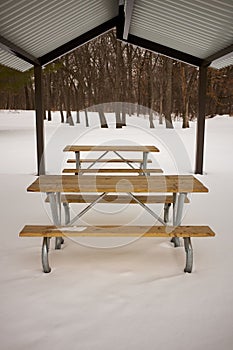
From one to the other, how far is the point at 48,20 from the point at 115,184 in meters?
3.53

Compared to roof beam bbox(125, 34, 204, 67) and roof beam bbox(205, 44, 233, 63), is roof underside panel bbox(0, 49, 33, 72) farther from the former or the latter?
roof beam bbox(205, 44, 233, 63)

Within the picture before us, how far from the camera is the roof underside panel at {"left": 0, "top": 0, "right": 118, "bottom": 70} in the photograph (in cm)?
504

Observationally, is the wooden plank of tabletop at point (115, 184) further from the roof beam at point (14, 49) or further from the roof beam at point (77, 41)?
the roof beam at point (77, 41)

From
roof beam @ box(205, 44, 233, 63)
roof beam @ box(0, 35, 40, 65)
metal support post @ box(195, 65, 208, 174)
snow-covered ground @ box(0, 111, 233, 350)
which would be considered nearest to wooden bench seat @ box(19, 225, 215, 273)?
snow-covered ground @ box(0, 111, 233, 350)

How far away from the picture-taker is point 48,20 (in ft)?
19.7

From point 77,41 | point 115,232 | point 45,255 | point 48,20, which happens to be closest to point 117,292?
point 115,232

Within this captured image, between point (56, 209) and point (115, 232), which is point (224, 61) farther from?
point (115, 232)

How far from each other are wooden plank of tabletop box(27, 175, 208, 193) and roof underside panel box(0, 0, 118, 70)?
7.34ft

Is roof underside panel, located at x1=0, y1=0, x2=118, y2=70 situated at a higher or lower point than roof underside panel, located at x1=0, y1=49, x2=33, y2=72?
higher

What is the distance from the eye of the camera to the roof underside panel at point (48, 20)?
199 inches

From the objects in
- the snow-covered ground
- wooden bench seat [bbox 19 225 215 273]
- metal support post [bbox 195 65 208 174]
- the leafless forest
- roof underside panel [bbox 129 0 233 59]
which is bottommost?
the snow-covered ground

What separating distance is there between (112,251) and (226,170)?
526cm

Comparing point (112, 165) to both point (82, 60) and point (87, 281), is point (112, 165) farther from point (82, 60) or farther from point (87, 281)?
point (82, 60)

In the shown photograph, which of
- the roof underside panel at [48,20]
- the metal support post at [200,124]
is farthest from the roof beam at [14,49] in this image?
the metal support post at [200,124]
